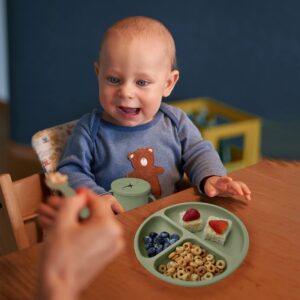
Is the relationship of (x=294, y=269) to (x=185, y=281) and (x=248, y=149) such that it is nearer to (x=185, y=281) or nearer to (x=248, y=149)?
(x=185, y=281)

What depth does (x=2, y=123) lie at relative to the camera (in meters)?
3.23

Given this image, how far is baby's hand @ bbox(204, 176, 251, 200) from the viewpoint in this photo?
96 cm

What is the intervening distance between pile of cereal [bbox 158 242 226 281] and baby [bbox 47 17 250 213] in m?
0.24

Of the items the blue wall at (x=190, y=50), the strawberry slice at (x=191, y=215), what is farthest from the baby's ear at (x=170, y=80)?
the blue wall at (x=190, y=50)

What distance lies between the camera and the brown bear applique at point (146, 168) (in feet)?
4.17

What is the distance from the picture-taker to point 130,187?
1.03m

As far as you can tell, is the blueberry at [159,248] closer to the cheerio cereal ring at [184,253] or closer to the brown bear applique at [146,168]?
the cheerio cereal ring at [184,253]

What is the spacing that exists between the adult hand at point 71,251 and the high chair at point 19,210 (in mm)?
576

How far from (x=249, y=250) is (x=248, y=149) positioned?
1.46m

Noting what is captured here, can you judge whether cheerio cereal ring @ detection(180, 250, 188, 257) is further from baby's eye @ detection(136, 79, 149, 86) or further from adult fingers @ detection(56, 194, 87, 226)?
baby's eye @ detection(136, 79, 149, 86)

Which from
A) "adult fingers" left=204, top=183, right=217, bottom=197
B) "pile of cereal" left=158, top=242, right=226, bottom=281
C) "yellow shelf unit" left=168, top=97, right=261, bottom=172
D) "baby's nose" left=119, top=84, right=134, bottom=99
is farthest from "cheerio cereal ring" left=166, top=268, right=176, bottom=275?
"yellow shelf unit" left=168, top=97, right=261, bottom=172

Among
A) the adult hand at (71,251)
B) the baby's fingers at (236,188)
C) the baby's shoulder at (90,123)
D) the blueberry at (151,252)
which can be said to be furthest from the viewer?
the baby's shoulder at (90,123)

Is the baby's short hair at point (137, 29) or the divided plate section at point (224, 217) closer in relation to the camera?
the divided plate section at point (224, 217)

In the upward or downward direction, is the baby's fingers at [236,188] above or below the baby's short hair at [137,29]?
below
